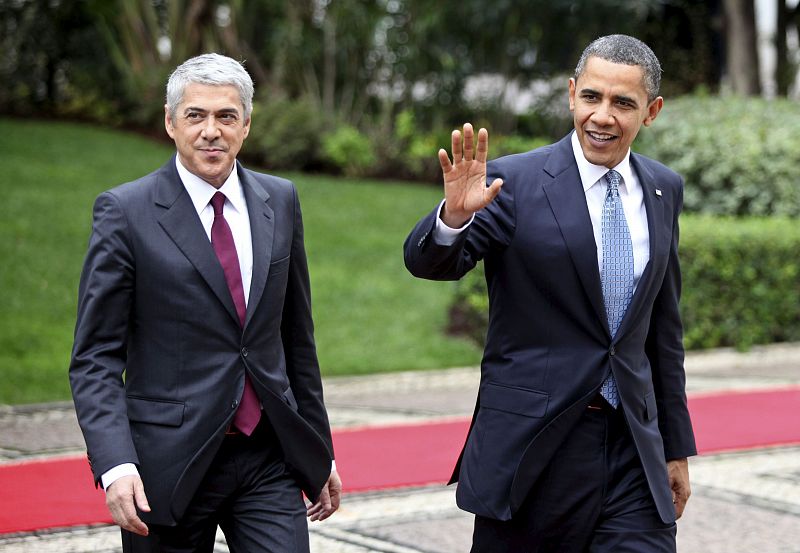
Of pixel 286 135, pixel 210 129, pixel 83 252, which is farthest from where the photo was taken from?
pixel 286 135

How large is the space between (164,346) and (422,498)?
2835 millimetres

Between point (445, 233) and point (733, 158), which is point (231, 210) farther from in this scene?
point (733, 158)

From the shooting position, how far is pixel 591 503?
10.7 ft

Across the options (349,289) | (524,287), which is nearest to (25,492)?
(524,287)

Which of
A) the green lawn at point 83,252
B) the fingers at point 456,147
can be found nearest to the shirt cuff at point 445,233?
the fingers at point 456,147

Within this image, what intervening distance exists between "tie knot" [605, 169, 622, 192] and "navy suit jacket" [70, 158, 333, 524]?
94 centimetres

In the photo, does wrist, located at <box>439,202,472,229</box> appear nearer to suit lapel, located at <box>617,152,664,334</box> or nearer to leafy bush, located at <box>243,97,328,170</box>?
suit lapel, located at <box>617,152,664,334</box>

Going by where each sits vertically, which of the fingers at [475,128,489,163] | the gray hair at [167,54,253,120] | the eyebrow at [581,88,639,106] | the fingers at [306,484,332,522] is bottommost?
the fingers at [306,484,332,522]

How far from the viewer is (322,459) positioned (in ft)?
11.0

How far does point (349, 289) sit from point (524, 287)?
7878 millimetres

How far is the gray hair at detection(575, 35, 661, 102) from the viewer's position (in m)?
3.26

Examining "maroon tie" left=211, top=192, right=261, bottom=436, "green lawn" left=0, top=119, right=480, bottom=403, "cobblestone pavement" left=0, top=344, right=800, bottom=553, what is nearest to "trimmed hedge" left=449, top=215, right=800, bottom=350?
"green lawn" left=0, top=119, right=480, bottom=403

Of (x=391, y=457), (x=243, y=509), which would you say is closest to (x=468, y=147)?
(x=243, y=509)

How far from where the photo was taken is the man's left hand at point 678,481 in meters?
3.57
